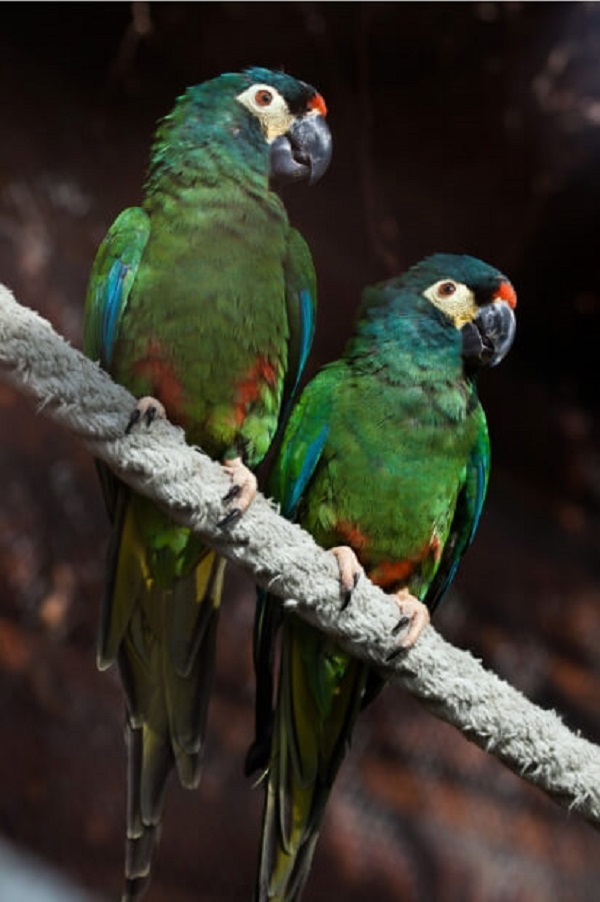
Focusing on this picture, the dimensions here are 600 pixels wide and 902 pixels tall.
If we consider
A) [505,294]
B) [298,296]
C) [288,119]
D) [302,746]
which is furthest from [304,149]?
[302,746]

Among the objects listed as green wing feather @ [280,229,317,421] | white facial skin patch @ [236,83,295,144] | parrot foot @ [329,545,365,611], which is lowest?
parrot foot @ [329,545,365,611]

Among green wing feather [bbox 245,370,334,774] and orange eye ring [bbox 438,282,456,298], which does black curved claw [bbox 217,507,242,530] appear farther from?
orange eye ring [bbox 438,282,456,298]

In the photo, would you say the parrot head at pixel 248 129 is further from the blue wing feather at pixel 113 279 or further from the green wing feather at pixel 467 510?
the green wing feather at pixel 467 510

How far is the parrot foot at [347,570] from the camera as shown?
3.69 feet

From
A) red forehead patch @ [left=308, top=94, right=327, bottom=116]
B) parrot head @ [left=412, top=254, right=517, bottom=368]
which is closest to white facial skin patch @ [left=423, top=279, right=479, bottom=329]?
parrot head @ [left=412, top=254, right=517, bottom=368]

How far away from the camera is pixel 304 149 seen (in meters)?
1.18

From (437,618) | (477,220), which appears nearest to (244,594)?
(437,618)

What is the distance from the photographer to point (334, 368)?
128cm

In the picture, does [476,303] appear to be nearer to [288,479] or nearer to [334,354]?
[288,479]

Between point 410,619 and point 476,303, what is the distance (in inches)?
12.8

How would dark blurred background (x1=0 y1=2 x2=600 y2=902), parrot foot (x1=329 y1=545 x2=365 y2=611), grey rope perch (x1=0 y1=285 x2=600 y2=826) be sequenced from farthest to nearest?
dark blurred background (x1=0 y1=2 x2=600 y2=902), parrot foot (x1=329 y1=545 x2=365 y2=611), grey rope perch (x1=0 y1=285 x2=600 y2=826)

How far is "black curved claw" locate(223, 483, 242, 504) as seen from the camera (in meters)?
1.06

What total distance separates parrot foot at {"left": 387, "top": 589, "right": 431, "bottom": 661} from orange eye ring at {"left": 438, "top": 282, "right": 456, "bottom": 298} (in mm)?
312

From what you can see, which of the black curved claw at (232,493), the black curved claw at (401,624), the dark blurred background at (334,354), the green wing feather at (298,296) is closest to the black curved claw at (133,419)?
the black curved claw at (232,493)
